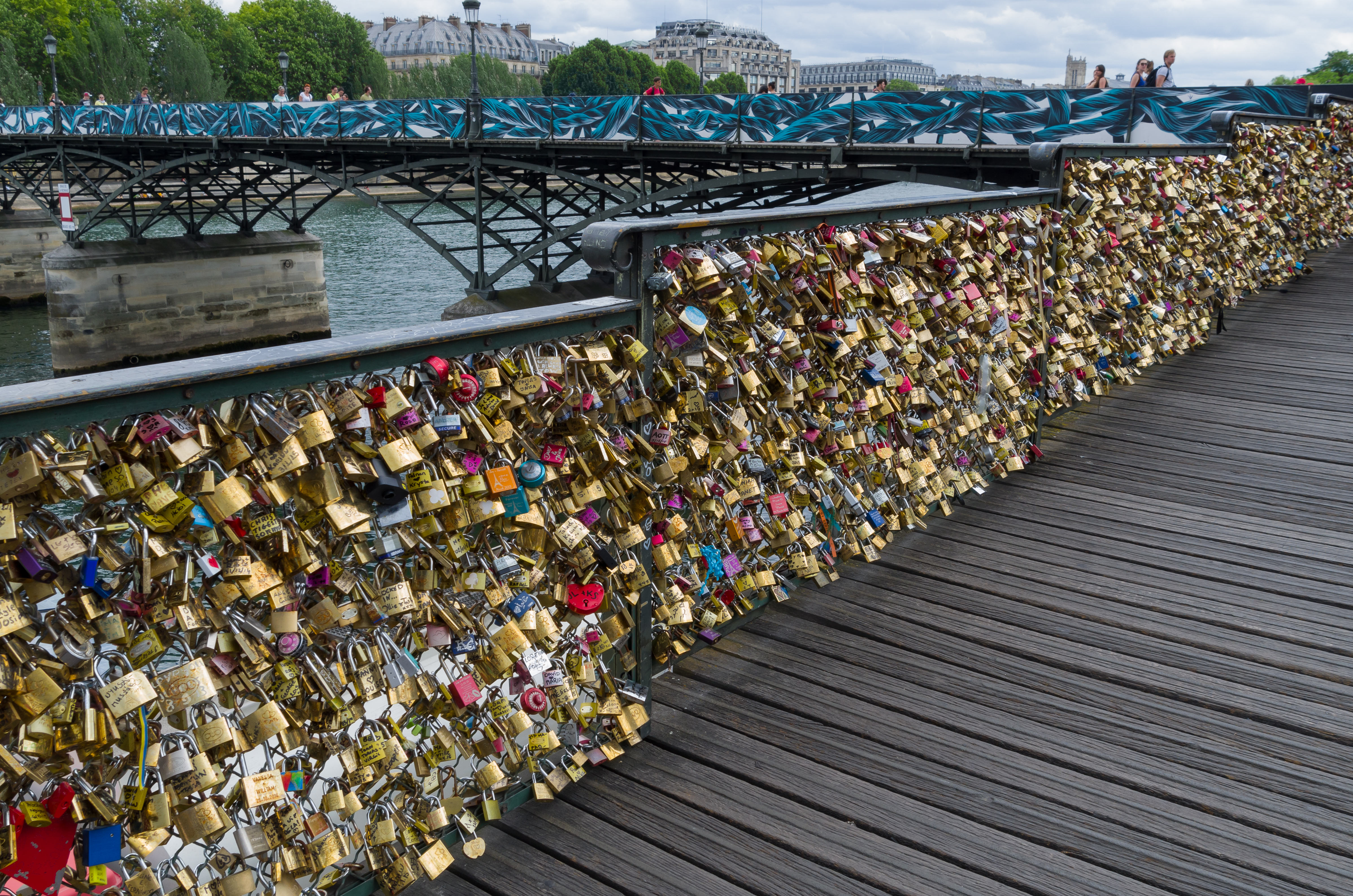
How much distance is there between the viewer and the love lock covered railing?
1.64 m

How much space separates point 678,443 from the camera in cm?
287

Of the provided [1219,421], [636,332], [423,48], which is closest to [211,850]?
[636,332]

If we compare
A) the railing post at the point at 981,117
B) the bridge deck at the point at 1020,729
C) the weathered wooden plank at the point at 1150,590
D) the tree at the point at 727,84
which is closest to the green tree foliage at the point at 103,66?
the railing post at the point at 981,117

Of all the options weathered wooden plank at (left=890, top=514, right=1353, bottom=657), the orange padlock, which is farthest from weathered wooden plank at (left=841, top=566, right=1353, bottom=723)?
the orange padlock

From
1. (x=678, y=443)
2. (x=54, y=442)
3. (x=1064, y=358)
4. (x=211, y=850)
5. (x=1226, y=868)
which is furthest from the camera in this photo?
(x=1064, y=358)

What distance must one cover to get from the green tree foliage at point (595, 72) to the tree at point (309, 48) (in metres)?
17.7

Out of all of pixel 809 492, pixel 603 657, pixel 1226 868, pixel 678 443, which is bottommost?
pixel 1226 868

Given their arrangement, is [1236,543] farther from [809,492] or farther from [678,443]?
[678,443]

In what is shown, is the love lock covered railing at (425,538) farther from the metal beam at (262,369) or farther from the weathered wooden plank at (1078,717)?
the weathered wooden plank at (1078,717)

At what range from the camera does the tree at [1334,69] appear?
65.8 meters

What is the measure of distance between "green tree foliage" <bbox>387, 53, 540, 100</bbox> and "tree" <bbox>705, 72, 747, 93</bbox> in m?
31.7

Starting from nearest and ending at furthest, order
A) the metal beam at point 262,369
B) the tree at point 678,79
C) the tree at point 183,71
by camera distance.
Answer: the metal beam at point 262,369, the tree at point 183,71, the tree at point 678,79

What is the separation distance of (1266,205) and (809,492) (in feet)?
22.9

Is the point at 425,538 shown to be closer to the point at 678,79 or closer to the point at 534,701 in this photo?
the point at 534,701
